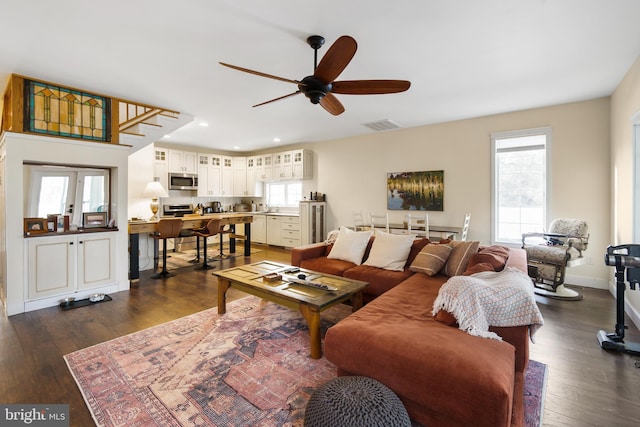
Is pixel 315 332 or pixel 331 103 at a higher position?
pixel 331 103

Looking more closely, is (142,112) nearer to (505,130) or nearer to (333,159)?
(333,159)

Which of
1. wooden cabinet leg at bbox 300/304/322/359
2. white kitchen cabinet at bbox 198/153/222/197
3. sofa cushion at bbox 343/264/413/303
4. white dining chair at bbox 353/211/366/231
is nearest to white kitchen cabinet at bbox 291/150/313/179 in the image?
white dining chair at bbox 353/211/366/231

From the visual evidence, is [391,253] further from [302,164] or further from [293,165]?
[293,165]

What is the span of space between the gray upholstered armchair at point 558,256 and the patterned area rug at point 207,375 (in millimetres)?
1955

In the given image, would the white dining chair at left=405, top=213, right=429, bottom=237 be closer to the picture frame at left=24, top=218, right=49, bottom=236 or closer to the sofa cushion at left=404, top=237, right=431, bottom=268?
the sofa cushion at left=404, top=237, right=431, bottom=268

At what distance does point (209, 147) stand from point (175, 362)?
656 centimetres

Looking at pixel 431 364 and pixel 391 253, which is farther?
pixel 391 253

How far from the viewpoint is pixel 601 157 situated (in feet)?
13.3

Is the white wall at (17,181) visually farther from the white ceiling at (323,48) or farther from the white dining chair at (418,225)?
the white dining chair at (418,225)

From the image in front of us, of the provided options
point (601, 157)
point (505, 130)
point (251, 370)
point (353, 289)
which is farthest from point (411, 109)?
point (251, 370)

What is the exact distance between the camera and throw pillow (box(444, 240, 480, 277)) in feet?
9.84

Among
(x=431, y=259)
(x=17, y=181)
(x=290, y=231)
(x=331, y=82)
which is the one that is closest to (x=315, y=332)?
(x=431, y=259)

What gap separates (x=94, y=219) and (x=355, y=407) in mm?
4274

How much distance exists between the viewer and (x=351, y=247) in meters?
3.82
